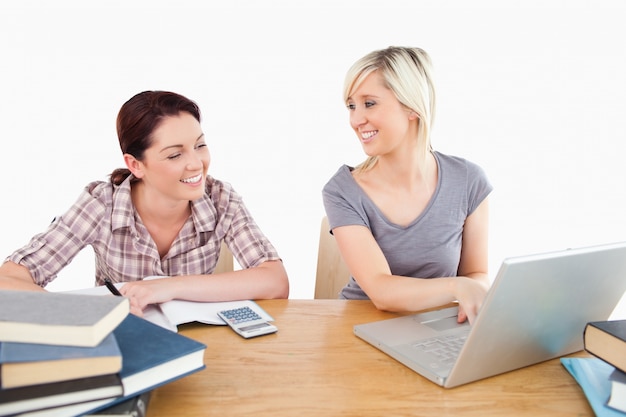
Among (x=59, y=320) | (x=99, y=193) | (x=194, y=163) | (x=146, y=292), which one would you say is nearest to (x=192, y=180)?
(x=194, y=163)

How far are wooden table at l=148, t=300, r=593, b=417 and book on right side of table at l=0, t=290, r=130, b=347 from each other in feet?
0.64

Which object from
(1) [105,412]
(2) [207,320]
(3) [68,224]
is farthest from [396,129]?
(1) [105,412]

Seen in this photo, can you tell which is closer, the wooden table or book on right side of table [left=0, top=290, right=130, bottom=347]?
book on right side of table [left=0, top=290, right=130, bottom=347]

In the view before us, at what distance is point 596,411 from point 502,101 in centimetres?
274

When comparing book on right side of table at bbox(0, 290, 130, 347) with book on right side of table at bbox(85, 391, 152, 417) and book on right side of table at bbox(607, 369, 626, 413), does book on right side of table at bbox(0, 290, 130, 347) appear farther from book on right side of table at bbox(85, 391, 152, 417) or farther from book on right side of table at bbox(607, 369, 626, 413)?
book on right side of table at bbox(607, 369, 626, 413)

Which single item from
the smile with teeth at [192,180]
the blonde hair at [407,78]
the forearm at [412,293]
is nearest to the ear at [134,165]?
the smile with teeth at [192,180]

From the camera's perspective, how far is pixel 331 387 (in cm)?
101

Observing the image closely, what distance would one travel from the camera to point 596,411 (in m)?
0.93

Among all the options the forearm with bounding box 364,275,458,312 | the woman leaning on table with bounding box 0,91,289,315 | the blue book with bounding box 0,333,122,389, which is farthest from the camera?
the woman leaning on table with bounding box 0,91,289,315

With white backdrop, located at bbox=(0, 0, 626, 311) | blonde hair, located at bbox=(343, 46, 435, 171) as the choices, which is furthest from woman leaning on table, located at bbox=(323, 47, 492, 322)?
white backdrop, located at bbox=(0, 0, 626, 311)

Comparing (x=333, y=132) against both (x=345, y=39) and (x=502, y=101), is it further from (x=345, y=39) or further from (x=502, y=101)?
(x=502, y=101)

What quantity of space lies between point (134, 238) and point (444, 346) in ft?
3.29

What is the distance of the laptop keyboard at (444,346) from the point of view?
1103 mm

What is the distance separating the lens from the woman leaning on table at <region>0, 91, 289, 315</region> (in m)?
1.61
